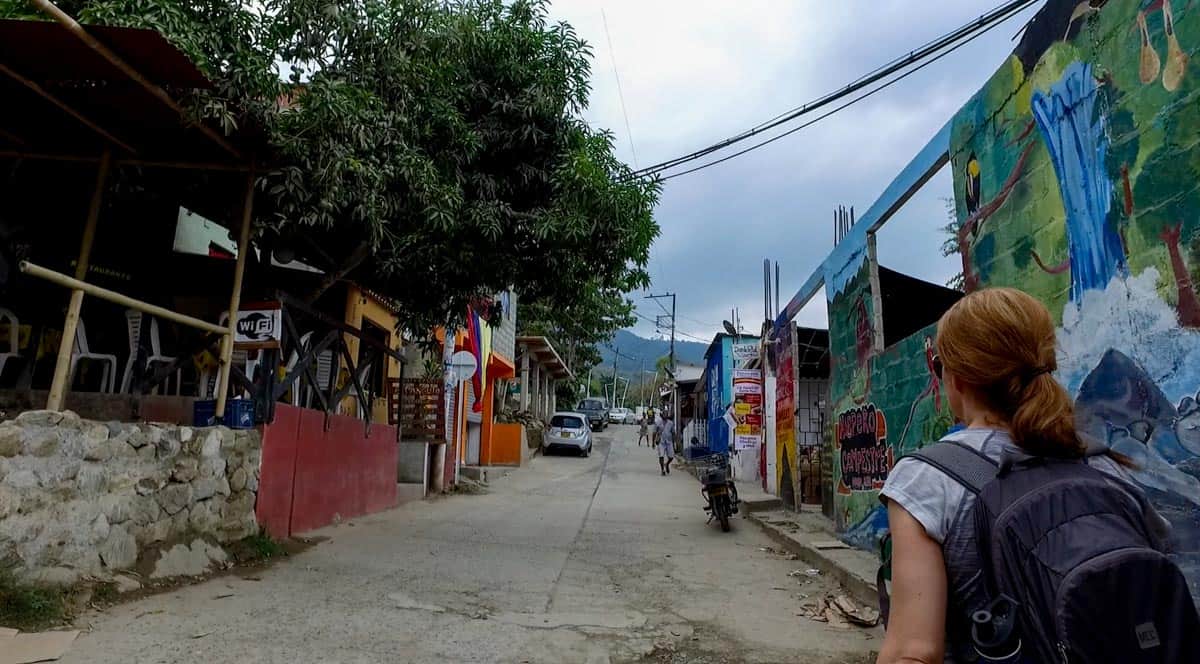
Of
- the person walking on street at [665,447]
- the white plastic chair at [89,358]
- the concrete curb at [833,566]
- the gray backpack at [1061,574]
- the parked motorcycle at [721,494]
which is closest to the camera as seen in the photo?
the gray backpack at [1061,574]

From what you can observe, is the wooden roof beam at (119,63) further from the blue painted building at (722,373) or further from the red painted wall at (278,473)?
the blue painted building at (722,373)

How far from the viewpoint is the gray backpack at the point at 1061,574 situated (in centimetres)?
111

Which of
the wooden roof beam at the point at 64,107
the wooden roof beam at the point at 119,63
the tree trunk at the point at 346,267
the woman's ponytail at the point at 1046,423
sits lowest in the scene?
the woman's ponytail at the point at 1046,423

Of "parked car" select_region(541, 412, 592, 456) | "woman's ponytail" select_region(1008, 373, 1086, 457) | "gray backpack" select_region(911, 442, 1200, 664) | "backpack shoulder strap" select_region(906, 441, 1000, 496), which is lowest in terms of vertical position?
"gray backpack" select_region(911, 442, 1200, 664)

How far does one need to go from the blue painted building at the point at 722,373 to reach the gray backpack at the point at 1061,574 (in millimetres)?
17757

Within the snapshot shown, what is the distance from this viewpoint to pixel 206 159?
21.8 ft

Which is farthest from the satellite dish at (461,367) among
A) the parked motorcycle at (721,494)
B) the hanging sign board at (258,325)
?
the hanging sign board at (258,325)

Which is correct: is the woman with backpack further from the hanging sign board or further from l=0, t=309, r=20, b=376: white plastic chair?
l=0, t=309, r=20, b=376: white plastic chair

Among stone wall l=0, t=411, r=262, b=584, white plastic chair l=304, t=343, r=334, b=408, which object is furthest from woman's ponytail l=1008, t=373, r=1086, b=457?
white plastic chair l=304, t=343, r=334, b=408

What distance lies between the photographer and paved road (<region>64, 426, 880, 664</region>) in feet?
14.3

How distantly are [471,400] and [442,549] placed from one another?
11.7m

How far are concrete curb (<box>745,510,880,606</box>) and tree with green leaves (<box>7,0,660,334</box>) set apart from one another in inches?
137

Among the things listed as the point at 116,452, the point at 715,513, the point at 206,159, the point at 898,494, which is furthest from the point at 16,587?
the point at 715,513

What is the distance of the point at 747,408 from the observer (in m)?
17.4
